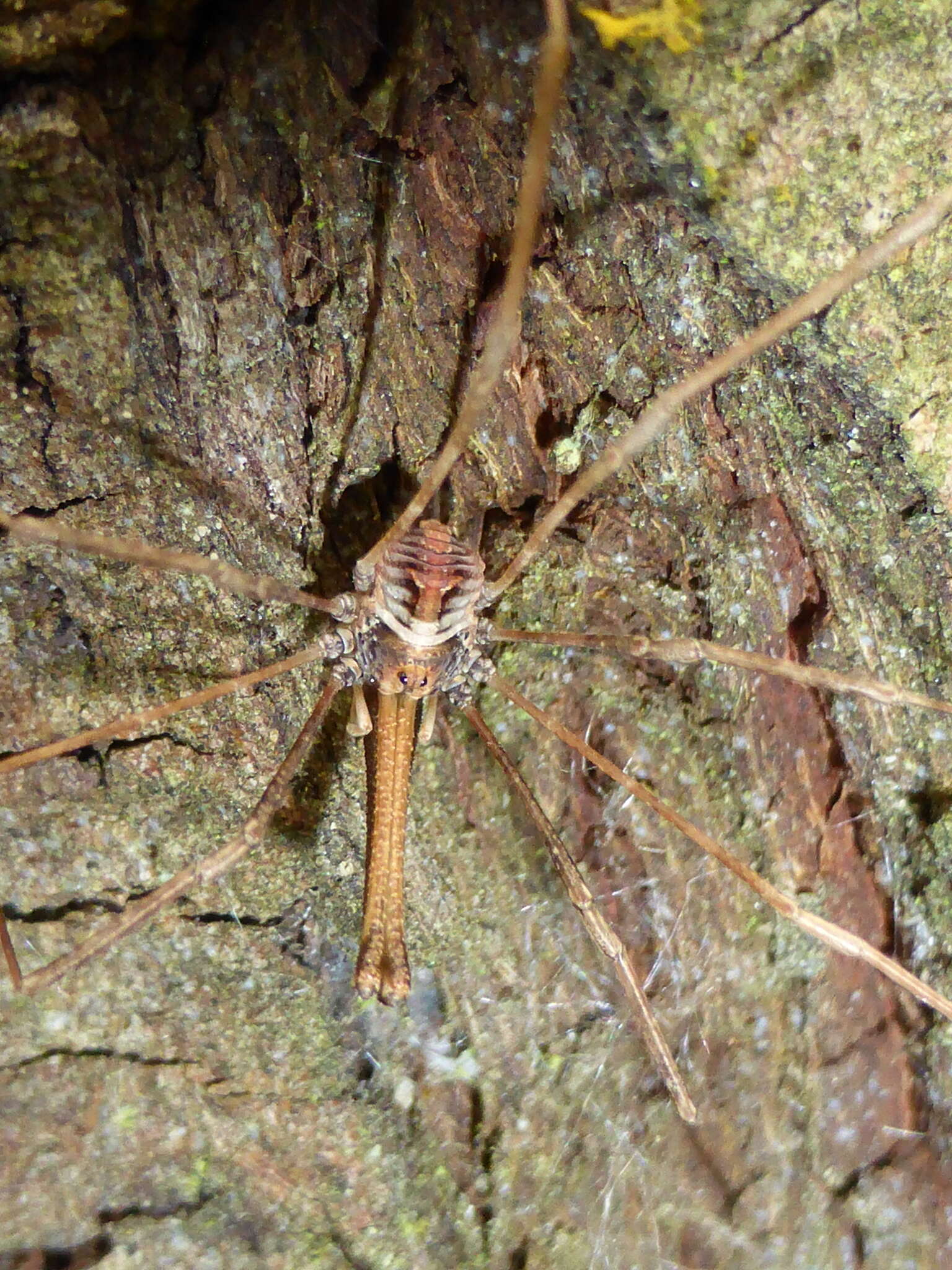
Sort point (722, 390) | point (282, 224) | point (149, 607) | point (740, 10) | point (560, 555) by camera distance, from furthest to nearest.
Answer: point (560, 555)
point (149, 607)
point (722, 390)
point (282, 224)
point (740, 10)

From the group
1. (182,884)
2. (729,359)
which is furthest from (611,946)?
(729,359)

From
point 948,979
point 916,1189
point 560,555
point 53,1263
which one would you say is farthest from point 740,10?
point 53,1263

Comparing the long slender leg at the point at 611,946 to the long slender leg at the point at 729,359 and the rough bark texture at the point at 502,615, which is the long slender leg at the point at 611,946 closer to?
the rough bark texture at the point at 502,615

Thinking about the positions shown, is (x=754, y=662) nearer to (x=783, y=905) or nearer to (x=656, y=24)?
(x=783, y=905)

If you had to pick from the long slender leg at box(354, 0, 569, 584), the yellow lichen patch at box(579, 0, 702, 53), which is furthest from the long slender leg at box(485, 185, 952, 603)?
the yellow lichen patch at box(579, 0, 702, 53)

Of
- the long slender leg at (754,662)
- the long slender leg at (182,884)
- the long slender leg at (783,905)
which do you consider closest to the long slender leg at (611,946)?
the long slender leg at (783,905)

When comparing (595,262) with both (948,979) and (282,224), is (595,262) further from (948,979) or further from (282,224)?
(948,979)

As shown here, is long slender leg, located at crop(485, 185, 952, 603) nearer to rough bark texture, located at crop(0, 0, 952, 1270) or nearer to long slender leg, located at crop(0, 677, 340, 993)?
rough bark texture, located at crop(0, 0, 952, 1270)
